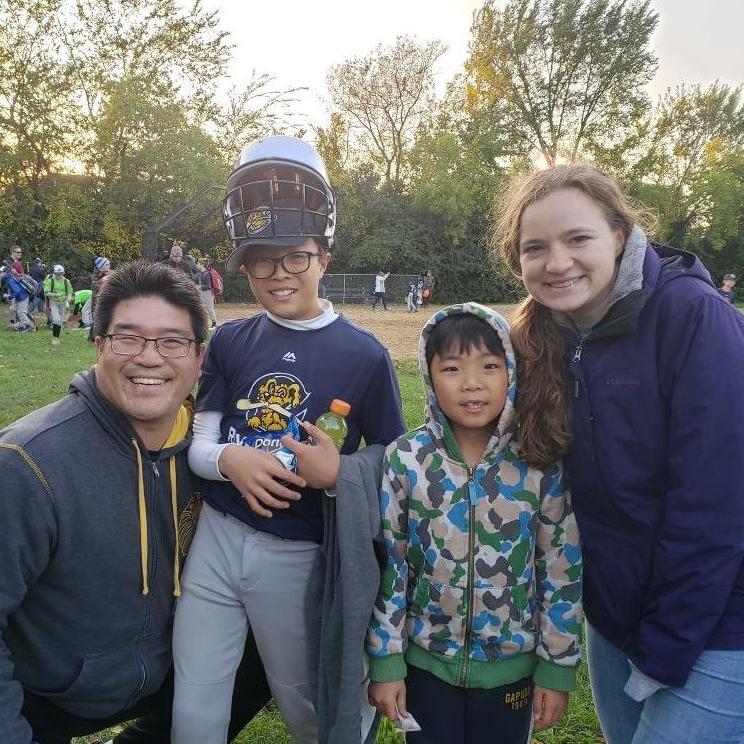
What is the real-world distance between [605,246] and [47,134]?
28850 millimetres

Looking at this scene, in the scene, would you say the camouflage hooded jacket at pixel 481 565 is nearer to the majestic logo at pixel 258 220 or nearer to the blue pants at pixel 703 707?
the blue pants at pixel 703 707

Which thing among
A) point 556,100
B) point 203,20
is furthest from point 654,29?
point 203,20

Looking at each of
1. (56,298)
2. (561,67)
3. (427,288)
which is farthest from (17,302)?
(561,67)

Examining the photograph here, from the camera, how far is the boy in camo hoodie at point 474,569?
2027 millimetres

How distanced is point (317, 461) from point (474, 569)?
0.67m

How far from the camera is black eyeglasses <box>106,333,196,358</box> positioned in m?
2.16

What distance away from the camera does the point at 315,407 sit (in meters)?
2.26

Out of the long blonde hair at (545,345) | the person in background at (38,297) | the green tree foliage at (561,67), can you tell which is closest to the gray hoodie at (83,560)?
the long blonde hair at (545,345)

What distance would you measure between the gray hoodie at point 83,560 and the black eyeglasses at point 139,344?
180 millimetres

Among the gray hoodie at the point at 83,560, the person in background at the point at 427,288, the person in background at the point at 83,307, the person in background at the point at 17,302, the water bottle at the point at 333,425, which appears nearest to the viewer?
the gray hoodie at the point at 83,560

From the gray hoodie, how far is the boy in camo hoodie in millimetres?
860

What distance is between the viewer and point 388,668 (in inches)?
81.4

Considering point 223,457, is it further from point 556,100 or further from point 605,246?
point 556,100

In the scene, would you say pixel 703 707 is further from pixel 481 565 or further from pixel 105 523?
pixel 105 523
